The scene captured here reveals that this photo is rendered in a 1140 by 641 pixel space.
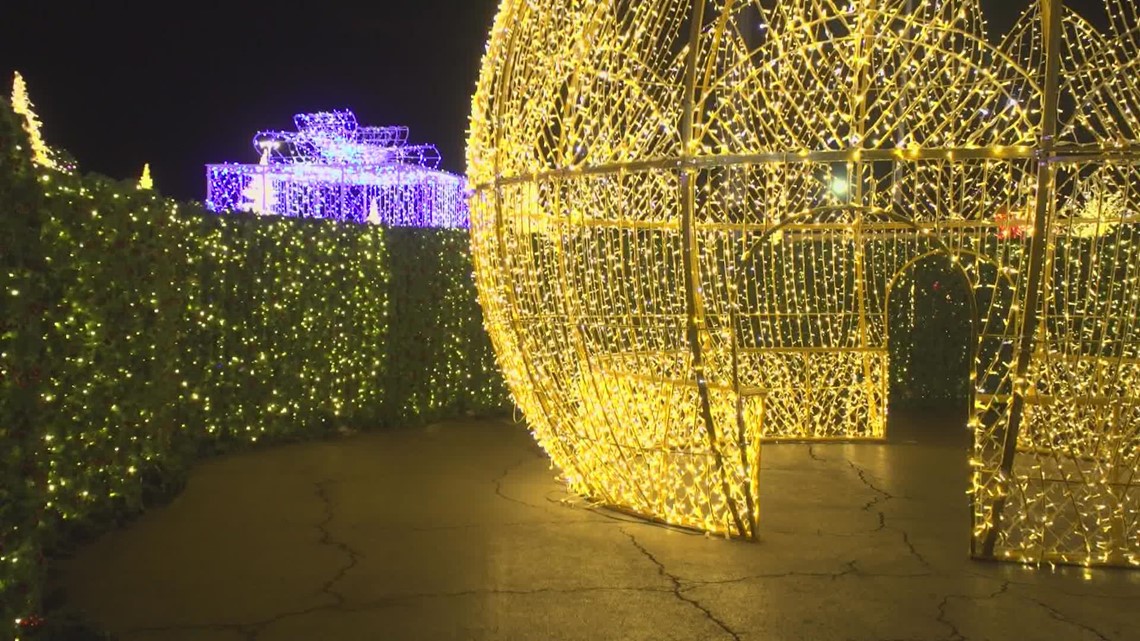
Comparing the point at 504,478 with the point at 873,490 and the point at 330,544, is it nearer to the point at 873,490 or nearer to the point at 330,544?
the point at 330,544

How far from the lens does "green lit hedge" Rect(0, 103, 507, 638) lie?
389cm

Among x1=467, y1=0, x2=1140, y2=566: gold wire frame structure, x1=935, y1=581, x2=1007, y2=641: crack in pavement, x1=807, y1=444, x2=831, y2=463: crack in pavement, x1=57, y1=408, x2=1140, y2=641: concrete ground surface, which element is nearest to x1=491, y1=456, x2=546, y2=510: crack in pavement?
x1=57, y1=408, x2=1140, y2=641: concrete ground surface

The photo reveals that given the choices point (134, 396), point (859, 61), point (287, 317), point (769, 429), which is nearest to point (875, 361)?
point (769, 429)

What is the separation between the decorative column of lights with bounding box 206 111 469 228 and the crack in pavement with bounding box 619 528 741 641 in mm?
18782

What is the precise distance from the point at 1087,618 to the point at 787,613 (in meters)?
1.28

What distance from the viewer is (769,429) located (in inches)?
373

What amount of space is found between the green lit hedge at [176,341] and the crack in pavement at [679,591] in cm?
262

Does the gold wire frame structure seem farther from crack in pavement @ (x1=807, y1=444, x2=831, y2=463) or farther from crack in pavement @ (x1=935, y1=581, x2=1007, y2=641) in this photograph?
crack in pavement @ (x1=807, y1=444, x2=831, y2=463)

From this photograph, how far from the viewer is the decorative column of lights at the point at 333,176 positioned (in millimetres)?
23844

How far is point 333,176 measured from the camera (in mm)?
24406

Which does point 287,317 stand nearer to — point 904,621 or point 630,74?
point 630,74

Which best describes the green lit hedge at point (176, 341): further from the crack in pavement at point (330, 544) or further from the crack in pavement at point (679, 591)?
the crack in pavement at point (679, 591)

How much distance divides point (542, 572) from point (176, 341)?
3141 mm

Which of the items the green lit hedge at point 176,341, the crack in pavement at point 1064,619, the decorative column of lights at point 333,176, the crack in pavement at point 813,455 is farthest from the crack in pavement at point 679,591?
the decorative column of lights at point 333,176
